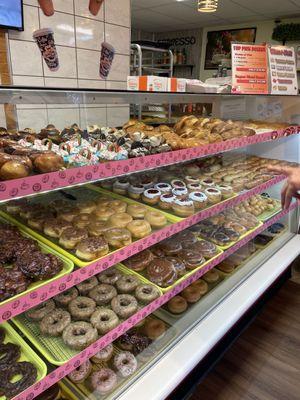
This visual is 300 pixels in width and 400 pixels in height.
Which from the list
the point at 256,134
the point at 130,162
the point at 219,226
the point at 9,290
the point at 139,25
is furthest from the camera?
the point at 139,25

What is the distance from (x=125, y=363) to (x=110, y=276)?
0.46 metres

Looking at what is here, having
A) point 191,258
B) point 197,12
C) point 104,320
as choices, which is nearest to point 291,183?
point 191,258

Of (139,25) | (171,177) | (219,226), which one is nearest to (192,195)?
(171,177)

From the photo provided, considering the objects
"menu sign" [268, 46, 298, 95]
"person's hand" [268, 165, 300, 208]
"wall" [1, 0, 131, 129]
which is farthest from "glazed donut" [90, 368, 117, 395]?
"menu sign" [268, 46, 298, 95]

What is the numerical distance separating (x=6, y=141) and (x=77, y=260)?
22.7 inches

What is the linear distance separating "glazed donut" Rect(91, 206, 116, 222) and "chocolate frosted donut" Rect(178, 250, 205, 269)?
0.55 metres

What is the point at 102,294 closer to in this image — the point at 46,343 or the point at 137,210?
the point at 46,343

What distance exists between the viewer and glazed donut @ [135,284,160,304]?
5.42 ft

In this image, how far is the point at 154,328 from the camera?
1.90 meters

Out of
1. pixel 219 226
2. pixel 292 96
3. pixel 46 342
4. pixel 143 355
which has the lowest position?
pixel 143 355

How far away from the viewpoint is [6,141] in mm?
1315

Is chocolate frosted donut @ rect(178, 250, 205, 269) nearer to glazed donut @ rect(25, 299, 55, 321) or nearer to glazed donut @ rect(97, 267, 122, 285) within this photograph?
glazed donut @ rect(97, 267, 122, 285)

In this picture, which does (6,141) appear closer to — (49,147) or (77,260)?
(49,147)

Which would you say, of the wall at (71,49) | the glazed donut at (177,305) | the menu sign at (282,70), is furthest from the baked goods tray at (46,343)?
the menu sign at (282,70)
